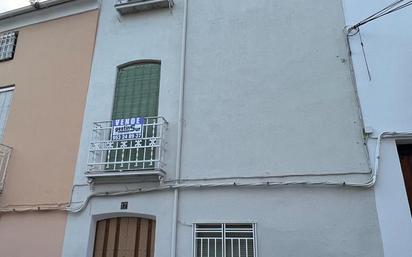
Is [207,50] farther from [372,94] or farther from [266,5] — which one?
[372,94]

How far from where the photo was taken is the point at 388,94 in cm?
619

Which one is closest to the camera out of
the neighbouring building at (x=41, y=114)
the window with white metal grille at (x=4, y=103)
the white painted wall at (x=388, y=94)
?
the white painted wall at (x=388, y=94)

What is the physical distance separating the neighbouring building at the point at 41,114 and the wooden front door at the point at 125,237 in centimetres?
82

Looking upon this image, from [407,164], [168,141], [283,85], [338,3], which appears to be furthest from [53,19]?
[407,164]

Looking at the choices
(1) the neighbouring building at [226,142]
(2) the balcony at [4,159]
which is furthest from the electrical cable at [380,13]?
(2) the balcony at [4,159]

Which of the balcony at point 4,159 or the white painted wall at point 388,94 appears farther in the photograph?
the balcony at point 4,159

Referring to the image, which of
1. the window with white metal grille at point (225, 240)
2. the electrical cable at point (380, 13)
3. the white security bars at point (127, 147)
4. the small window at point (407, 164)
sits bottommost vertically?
the window with white metal grille at point (225, 240)

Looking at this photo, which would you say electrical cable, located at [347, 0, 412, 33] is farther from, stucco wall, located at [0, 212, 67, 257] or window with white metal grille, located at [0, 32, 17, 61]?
window with white metal grille, located at [0, 32, 17, 61]

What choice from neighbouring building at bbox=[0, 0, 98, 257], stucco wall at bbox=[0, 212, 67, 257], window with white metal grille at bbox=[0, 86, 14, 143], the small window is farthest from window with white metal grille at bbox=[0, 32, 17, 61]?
the small window

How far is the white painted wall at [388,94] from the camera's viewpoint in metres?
5.50

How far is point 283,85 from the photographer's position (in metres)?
6.85

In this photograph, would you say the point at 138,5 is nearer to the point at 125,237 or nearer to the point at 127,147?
the point at 127,147

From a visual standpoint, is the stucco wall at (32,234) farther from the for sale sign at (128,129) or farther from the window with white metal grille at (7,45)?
the window with white metal grille at (7,45)

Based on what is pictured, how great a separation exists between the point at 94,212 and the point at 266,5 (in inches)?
217
